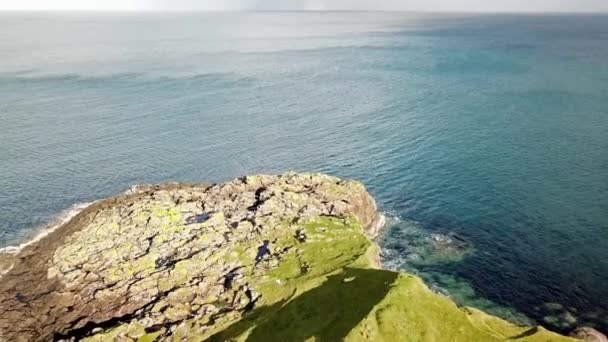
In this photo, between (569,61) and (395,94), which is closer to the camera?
(395,94)

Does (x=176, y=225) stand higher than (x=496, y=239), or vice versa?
(x=176, y=225)

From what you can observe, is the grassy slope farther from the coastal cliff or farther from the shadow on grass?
the coastal cliff

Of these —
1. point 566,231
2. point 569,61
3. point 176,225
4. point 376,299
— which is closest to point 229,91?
point 176,225

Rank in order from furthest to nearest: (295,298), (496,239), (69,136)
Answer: (69,136) → (496,239) → (295,298)

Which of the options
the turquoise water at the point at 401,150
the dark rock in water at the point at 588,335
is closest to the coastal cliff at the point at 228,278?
the dark rock in water at the point at 588,335

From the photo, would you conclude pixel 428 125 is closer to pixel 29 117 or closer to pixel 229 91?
pixel 229 91

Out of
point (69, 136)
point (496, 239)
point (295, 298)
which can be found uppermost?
point (69, 136)

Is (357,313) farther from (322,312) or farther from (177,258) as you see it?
(177,258)
